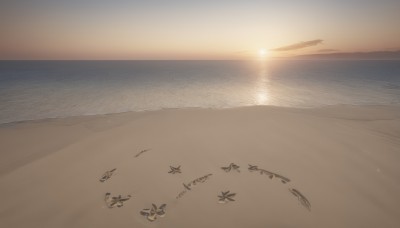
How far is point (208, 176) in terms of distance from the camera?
22.5 ft

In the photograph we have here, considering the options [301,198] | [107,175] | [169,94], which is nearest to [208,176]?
[301,198]

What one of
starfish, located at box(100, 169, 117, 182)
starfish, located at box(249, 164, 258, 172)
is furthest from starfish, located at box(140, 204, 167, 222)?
starfish, located at box(249, 164, 258, 172)

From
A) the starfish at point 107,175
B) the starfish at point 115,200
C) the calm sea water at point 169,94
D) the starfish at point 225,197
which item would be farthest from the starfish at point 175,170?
the calm sea water at point 169,94

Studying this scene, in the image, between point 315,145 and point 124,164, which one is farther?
point 315,145

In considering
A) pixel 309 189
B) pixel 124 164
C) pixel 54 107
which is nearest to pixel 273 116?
pixel 309 189

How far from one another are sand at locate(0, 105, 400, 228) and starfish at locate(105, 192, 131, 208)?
26 mm

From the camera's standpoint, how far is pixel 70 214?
5.44 metres

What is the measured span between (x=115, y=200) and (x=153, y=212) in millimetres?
1192

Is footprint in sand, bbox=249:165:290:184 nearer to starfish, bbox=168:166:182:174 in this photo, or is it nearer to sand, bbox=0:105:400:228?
sand, bbox=0:105:400:228

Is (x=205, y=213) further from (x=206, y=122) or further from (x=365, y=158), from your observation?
(x=206, y=122)

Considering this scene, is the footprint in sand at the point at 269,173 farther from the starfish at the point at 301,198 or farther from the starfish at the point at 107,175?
the starfish at the point at 107,175

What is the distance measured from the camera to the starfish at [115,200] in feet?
18.9

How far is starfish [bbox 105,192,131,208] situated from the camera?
5.75 meters

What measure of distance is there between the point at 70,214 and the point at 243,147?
19.3 ft
